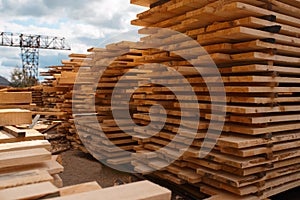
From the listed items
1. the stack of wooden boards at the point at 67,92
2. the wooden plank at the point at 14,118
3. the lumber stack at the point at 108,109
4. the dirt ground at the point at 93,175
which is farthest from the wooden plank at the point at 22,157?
the stack of wooden boards at the point at 67,92

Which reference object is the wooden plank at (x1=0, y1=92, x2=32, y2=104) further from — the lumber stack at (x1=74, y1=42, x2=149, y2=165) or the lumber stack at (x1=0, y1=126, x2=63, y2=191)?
the lumber stack at (x1=74, y1=42, x2=149, y2=165)

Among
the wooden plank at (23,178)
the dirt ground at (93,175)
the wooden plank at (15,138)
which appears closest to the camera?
the wooden plank at (23,178)

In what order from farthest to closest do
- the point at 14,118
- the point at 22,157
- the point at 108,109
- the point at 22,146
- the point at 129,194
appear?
the point at 108,109 → the point at 14,118 → the point at 22,146 → the point at 22,157 → the point at 129,194

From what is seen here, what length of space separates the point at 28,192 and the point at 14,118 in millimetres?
1796

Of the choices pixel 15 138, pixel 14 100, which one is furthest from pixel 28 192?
pixel 14 100

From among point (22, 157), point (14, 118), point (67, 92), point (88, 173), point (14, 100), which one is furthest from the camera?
point (67, 92)

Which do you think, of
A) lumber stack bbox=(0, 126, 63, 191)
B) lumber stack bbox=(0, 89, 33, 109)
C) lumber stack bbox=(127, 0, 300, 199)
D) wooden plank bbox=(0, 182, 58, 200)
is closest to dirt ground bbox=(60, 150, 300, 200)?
lumber stack bbox=(127, 0, 300, 199)

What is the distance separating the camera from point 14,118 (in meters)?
3.12

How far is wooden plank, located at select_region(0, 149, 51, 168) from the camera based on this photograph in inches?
75.9

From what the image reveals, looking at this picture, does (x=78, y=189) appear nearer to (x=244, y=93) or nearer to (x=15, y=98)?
(x=15, y=98)

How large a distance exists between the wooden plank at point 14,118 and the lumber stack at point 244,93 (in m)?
1.93

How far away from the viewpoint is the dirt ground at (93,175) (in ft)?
→ 15.4

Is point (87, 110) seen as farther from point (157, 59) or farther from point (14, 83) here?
point (14, 83)

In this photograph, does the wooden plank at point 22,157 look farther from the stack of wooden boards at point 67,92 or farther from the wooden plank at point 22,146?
the stack of wooden boards at point 67,92
